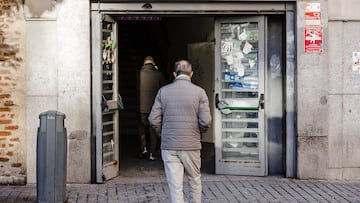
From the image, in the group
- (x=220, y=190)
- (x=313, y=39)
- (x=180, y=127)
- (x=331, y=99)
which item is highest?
(x=313, y=39)

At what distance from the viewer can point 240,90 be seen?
1094 cm

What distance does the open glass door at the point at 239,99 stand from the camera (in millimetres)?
10867

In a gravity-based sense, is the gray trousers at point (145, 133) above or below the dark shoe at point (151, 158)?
above

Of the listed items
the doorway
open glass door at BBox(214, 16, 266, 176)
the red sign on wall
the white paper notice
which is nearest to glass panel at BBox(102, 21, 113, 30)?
open glass door at BBox(214, 16, 266, 176)

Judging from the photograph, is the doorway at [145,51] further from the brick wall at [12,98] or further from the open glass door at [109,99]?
the brick wall at [12,98]

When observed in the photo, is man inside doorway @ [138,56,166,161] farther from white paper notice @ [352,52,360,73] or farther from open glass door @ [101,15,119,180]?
white paper notice @ [352,52,360,73]

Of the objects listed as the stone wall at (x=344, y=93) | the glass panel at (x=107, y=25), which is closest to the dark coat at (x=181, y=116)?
the glass panel at (x=107, y=25)

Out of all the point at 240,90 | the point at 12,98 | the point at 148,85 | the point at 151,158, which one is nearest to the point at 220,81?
the point at 240,90

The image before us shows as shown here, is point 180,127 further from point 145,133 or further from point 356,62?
point 145,133

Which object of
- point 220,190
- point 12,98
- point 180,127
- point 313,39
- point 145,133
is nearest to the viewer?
point 180,127

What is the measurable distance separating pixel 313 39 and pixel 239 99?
1522 mm

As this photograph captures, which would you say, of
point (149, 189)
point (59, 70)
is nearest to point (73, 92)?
point (59, 70)

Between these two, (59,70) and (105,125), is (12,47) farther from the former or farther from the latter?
(105,125)

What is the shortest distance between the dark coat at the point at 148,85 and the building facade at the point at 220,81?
171 centimetres
